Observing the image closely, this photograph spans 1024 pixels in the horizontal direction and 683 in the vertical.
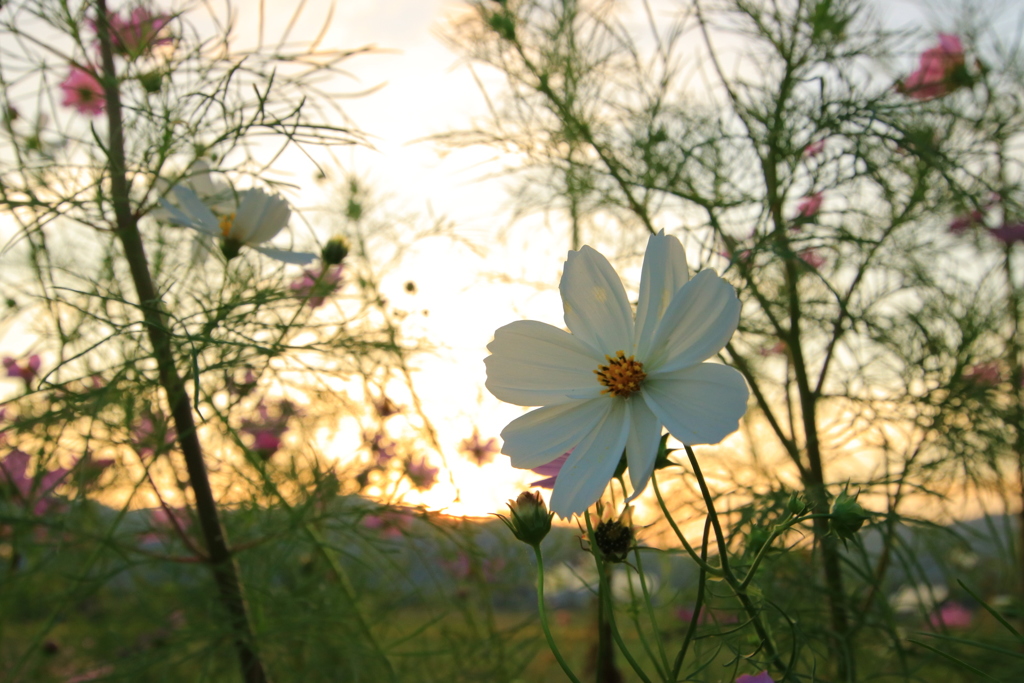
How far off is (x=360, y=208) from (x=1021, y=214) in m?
0.89

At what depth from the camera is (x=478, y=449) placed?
1.26 metres

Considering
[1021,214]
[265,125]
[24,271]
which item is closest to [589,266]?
[265,125]

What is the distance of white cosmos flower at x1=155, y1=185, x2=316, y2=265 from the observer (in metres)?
0.59

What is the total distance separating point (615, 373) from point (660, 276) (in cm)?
5

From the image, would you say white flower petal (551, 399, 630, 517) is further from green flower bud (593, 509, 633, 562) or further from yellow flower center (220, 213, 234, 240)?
yellow flower center (220, 213, 234, 240)

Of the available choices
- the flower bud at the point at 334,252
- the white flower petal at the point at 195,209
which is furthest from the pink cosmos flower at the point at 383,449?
the white flower petal at the point at 195,209

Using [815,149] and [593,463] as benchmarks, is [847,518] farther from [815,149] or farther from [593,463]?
[815,149]

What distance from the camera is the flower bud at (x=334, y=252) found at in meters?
0.69

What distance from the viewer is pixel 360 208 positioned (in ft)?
4.02

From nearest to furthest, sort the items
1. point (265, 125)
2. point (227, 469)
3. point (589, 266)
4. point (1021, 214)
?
1. point (589, 266)
2. point (265, 125)
3. point (1021, 214)
4. point (227, 469)

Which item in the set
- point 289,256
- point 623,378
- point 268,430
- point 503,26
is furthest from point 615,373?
point 268,430

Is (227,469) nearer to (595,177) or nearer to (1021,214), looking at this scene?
(595,177)

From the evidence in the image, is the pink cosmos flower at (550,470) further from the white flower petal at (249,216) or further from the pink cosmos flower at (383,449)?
the pink cosmos flower at (383,449)

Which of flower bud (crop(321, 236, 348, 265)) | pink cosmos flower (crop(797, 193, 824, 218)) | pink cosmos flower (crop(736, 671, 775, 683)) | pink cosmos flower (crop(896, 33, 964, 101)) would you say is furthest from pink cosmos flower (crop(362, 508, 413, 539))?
pink cosmos flower (crop(896, 33, 964, 101))
